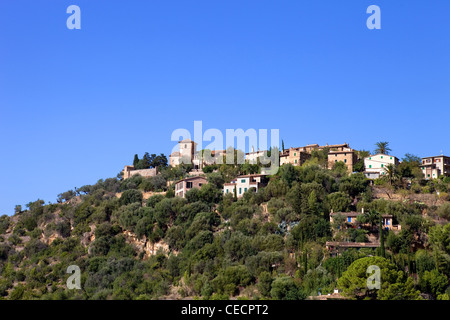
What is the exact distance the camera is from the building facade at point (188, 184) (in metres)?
76.6

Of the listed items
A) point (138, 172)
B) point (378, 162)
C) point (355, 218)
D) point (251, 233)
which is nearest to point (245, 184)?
point (251, 233)

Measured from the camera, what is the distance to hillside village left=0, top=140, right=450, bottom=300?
55.8m

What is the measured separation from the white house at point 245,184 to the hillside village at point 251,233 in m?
0.12

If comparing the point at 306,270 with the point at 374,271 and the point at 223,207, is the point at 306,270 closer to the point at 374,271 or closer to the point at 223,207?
the point at 374,271

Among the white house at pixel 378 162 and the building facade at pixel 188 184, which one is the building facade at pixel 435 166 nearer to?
the white house at pixel 378 162

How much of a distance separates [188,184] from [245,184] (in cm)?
677

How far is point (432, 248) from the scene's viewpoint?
58.4 metres

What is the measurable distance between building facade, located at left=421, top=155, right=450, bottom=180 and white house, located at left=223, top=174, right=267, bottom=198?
18.6m

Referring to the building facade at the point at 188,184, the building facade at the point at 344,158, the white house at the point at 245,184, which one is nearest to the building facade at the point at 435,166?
the building facade at the point at 344,158

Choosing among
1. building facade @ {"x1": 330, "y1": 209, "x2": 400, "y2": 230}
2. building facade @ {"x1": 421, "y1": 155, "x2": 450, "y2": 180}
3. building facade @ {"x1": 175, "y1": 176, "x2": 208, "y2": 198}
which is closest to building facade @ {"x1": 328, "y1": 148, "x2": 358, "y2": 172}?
building facade @ {"x1": 421, "y1": 155, "x2": 450, "y2": 180}

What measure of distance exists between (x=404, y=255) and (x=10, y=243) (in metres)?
47.6

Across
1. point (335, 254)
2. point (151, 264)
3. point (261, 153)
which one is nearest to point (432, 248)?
point (335, 254)

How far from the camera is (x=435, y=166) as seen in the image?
78438 millimetres

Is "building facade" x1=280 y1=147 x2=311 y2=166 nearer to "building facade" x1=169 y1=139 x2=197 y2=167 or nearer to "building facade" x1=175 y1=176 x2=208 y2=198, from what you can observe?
"building facade" x1=175 y1=176 x2=208 y2=198
